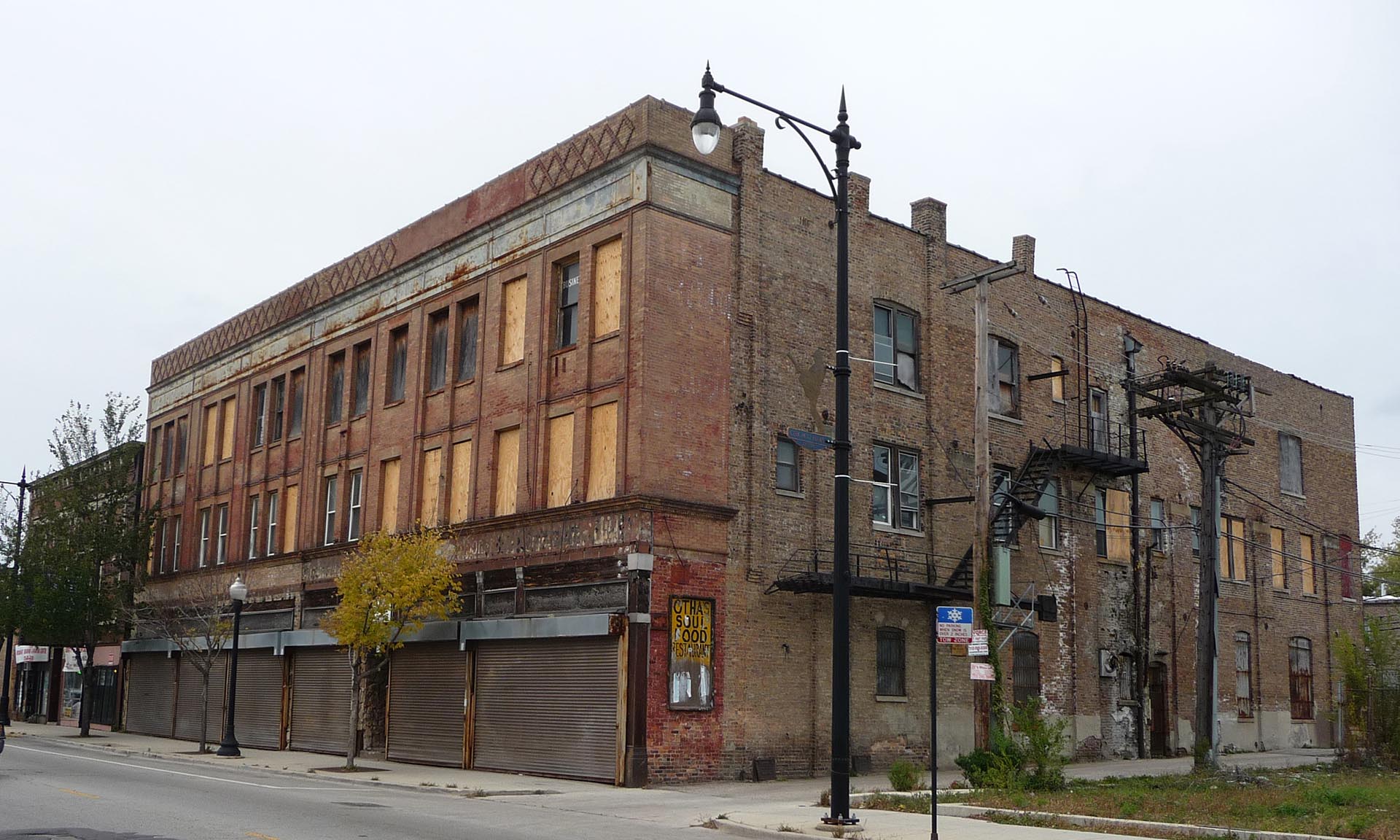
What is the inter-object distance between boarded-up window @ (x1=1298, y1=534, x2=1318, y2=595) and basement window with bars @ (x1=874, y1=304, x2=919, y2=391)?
65.2 feet

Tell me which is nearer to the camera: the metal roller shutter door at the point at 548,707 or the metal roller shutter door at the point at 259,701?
the metal roller shutter door at the point at 548,707

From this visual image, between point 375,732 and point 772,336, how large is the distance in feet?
46.9

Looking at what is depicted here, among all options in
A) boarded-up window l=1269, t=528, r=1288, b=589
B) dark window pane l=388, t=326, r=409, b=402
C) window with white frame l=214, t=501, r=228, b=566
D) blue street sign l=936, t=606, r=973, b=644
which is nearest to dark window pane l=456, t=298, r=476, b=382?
dark window pane l=388, t=326, r=409, b=402

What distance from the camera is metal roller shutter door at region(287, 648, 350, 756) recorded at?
109 feet

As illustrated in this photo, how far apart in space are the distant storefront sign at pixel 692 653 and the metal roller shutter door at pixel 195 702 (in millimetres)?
20318

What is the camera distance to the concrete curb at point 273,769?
2255 centimetres

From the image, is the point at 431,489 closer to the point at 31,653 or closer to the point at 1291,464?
the point at 1291,464

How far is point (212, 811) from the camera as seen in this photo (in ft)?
54.6

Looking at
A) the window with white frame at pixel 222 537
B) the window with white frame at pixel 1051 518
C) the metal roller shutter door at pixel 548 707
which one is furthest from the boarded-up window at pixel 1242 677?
the window with white frame at pixel 222 537

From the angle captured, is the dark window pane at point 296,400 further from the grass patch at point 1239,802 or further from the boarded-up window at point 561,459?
the grass patch at point 1239,802

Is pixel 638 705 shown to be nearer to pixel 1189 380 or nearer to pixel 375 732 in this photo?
pixel 375 732

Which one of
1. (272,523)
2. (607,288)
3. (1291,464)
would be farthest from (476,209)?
(1291,464)

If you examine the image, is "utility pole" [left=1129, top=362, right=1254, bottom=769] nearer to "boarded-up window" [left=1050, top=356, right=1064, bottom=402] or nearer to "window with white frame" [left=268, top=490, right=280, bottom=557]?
"boarded-up window" [left=1050, top=356, right=1064, bottom=402]

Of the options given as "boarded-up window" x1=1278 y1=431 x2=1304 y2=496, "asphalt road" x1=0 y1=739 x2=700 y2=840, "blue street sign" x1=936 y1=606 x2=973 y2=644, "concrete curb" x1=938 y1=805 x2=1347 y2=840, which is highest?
"boarded-up window" x1=1278 y1=431 x2=1304 y2=496
